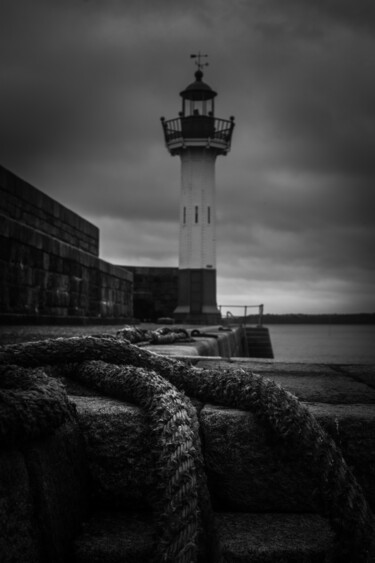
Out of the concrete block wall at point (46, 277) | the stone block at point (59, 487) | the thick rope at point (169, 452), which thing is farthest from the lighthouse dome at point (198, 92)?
the stone block at point (59, 487)

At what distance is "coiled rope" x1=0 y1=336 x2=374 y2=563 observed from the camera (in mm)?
1159

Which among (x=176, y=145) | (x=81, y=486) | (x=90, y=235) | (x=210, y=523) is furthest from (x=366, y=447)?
(x=176, y=145)

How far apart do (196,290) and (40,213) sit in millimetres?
13553

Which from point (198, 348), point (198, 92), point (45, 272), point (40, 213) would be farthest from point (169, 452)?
point (198, 92)

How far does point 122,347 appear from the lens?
5.87 feet

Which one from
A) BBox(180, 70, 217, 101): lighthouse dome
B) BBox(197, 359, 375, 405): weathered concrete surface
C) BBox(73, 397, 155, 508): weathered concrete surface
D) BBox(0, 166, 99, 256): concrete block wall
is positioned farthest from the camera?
BBox(180, 70, 217, 101): lighthouse dome

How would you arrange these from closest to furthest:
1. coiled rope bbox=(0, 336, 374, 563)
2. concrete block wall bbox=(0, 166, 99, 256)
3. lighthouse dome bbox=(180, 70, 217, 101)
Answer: coiled rope bbox=(0, 336, 374, 563), concrete block wall bbox=(0, 166, 99, 256), lighthouse dome bbox=(180, 70, 217, 101)

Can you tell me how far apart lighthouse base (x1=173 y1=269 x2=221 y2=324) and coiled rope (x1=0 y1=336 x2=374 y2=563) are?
20.1 meters

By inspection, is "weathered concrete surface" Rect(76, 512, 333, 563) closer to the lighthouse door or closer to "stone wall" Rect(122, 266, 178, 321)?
"stone wall" Rect(122, 266, 178, 321)

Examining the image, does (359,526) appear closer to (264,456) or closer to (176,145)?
(264,456)

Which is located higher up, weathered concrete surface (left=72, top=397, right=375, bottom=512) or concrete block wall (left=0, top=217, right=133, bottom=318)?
concrete block wall (left=0, top=217, right=133, bottom=318)

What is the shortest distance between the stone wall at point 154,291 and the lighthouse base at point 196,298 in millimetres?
828

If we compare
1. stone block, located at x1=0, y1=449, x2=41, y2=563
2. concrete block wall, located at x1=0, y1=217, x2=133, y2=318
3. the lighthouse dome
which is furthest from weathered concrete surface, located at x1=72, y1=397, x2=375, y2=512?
the lighthouse dome

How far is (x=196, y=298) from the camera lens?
22391 millimetres
